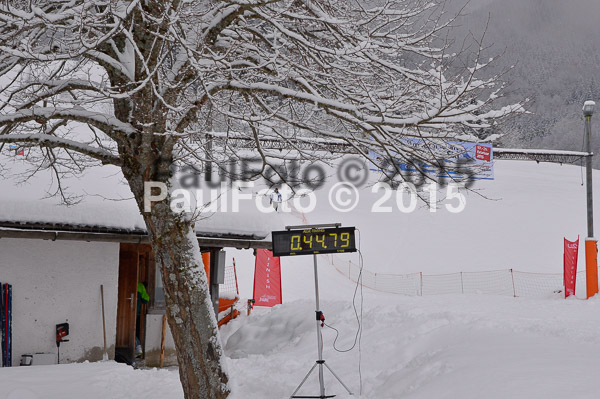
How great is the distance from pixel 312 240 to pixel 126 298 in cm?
737

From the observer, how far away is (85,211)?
10.4 meters

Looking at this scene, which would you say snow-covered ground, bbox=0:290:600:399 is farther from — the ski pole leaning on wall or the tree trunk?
the ski pole leaning on wall

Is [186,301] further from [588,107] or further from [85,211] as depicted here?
[588,107]

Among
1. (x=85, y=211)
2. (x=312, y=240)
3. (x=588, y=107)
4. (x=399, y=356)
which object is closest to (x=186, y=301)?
(x=312, y=240)

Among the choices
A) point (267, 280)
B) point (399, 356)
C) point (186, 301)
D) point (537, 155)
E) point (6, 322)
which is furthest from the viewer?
point (537, 155)

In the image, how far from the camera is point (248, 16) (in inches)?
306

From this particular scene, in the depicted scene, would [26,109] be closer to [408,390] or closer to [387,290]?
[408,390]

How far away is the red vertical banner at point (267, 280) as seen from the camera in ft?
55.5

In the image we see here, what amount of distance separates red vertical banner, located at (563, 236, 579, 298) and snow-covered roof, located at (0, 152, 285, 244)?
30.6 ft

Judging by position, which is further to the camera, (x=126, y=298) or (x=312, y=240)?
(x=126, y=298)

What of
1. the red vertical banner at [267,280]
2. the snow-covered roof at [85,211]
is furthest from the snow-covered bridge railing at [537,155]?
the snow-covered roof at [85,211]

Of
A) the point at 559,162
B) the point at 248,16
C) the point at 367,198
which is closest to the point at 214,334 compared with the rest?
the point at 248,16

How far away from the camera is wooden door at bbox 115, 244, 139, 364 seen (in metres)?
12.8

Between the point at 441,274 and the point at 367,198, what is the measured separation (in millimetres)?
12273
